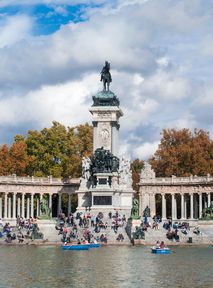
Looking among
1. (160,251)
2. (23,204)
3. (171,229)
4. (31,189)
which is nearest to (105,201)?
(171,229)

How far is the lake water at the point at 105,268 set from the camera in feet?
127

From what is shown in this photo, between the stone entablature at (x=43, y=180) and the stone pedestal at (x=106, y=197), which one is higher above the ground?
the stone entablature at (x=43, y=180)

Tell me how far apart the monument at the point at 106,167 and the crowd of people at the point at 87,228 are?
7.99m

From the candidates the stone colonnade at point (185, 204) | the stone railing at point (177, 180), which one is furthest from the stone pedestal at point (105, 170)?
the stone colonnade at point (185, 204)

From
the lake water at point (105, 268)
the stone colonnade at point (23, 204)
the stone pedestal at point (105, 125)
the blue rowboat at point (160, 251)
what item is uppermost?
the stone pedestal at point (105, 125)

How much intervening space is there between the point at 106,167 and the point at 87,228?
1910cm

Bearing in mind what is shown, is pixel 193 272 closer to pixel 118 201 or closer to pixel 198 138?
pixel 118 201

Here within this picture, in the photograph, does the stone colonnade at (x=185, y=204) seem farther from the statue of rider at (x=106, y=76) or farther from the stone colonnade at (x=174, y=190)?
the statue of rider at (x=106, y=76)

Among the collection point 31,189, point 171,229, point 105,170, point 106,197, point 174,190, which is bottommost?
point 171,229

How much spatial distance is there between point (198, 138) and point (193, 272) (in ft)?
230

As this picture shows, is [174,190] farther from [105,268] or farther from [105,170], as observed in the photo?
[105,268]

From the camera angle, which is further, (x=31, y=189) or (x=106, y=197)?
(x=31, y=189)

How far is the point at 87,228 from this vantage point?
7250 cm

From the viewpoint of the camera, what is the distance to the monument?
89.6m
